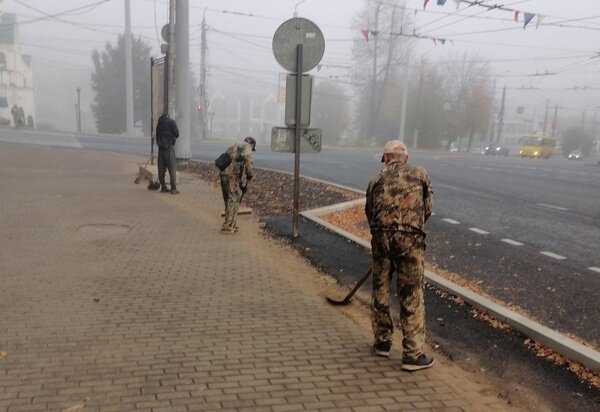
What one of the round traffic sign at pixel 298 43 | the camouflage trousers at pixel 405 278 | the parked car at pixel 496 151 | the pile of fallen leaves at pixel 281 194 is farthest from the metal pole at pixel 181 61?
the parked car at pixel 496 151

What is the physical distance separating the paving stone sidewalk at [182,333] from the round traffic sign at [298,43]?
8.28 feet

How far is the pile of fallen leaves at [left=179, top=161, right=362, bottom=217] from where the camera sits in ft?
35.3

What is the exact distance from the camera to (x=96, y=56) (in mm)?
59844

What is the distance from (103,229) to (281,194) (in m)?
4.92

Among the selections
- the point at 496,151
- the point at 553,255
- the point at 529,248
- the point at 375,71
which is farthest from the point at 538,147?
the point at 553,255

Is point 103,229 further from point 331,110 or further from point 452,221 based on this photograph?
point 331,110

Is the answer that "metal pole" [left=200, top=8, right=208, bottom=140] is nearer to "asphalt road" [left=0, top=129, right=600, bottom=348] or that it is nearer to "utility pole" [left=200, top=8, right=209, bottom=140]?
"utility pole" [left=200, top=8, right=209, bottom=140]

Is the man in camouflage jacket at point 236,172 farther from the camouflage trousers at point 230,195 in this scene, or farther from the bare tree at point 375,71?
the bare tree at point 375,71

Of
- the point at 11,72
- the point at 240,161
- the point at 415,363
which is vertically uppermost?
the point at 11,72

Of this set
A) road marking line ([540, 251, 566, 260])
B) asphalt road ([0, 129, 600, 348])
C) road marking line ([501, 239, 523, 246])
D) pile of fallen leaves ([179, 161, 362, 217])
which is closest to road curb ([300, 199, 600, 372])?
asphalt road ([0, 129, 600, 348])

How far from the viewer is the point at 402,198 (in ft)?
12.7

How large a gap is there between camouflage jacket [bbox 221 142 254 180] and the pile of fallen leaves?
1.99m

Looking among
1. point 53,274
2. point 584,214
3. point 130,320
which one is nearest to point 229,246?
point 53,274

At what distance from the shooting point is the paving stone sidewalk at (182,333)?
3465 millimetres
